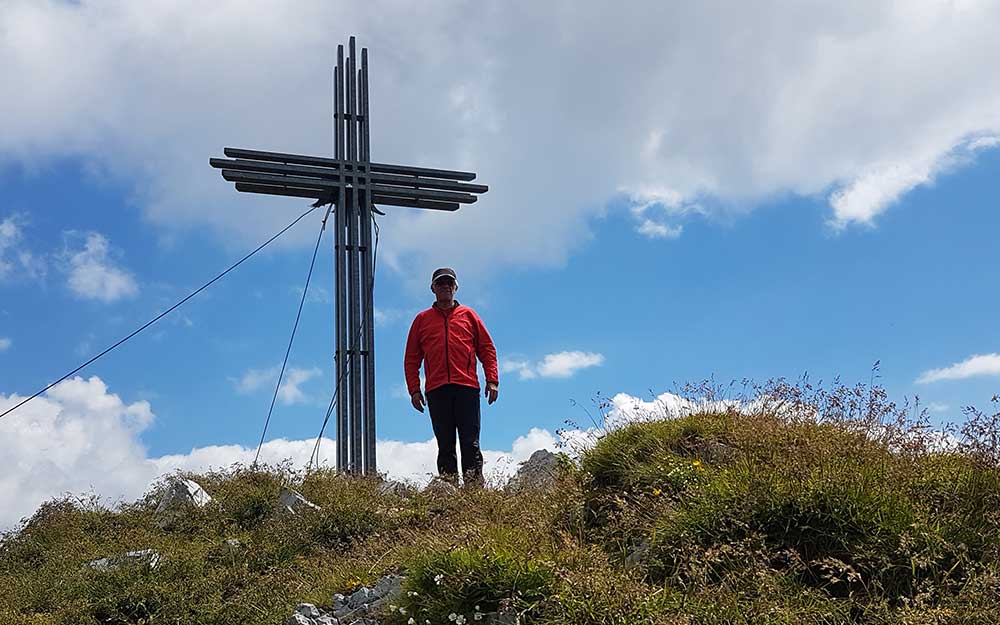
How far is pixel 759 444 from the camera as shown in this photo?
22.6 feet

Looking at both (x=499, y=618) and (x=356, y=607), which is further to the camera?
(x=356, y=607)

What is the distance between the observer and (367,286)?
43.2 feet

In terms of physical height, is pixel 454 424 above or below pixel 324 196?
below

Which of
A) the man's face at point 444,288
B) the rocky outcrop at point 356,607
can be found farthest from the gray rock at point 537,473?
the rocky outcrop at point 356,607

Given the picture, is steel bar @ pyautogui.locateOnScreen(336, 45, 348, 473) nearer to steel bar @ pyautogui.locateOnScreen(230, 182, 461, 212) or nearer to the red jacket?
steel bar @ pyautogui.locateOnScreen(230, 182, 461, 212)

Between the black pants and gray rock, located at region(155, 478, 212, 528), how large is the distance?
2.45 meters

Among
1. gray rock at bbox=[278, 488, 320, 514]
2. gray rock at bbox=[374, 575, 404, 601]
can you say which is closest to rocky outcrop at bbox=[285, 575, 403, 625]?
gray rock at bbox=[374, 575, 404, 601]

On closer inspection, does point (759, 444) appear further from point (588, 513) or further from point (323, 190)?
point (323, 190)

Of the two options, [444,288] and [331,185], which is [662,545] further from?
[331,185]

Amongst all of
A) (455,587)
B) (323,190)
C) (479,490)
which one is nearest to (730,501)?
(455,587)

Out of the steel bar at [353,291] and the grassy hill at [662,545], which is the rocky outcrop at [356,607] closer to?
the grassy hill at [662,545]

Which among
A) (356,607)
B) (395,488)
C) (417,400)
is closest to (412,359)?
A: (417,400)

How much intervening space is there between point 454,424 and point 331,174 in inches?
176

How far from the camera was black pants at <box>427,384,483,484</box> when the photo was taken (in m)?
10.3
